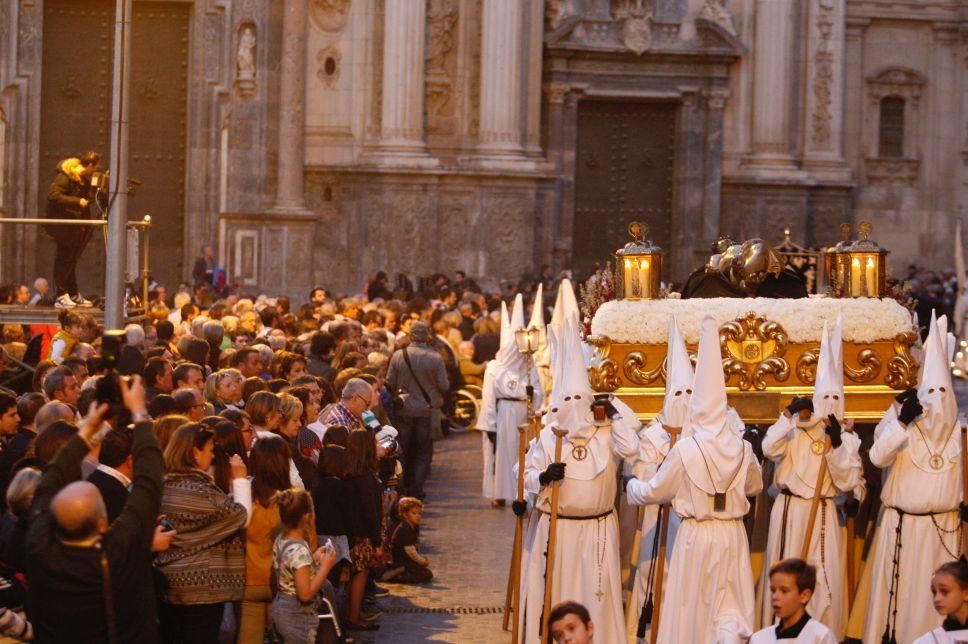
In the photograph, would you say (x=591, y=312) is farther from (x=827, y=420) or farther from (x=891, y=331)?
(x=827, y=420)

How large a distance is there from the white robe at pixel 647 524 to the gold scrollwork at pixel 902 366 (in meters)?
2.20

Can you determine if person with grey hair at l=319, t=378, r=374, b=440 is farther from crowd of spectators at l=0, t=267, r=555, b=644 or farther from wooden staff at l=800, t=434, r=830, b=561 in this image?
wooden staff at l=800, t=434, r=830, b=561

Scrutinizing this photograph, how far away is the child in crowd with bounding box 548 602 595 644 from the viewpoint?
8.91 meters

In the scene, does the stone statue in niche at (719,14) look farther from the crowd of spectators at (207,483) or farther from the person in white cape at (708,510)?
the person in white cape at (708,510)

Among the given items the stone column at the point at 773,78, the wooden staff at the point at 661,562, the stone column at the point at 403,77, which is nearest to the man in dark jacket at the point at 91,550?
the wooden staff at the point at 661,562

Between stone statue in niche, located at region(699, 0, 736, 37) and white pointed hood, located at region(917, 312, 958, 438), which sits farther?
stone statue in niche, located at region(699, 0, 736, 37)

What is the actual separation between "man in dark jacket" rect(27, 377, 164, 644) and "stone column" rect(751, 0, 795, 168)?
26.3 meters

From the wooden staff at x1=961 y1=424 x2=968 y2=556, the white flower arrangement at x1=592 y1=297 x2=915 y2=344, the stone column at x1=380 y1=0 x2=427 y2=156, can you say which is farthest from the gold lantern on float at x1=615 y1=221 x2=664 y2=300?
the stone column at x1=380 y1=0 x2=427 y2=156

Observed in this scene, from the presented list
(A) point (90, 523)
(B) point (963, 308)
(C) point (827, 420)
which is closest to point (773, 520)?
(C) point (827, 420)

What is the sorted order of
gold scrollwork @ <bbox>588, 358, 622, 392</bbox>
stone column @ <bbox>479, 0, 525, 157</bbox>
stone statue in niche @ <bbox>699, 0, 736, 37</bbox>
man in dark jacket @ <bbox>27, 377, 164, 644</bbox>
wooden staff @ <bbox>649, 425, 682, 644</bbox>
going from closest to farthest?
1. man in dark jacket @ <bbox>27, 377, 164, 644</bbox>
2. wooden staff @ <bbox>649, 425, 682, 644</bbox>
3. gold scrollwork @ <bbox>588, 358, 622, 392</bbox>
4. stone column @ <bbox>479, 0, 525, 157</bbox>
5. stone statue in niche @ <bbox>699, 0, 736, 37</bbox>

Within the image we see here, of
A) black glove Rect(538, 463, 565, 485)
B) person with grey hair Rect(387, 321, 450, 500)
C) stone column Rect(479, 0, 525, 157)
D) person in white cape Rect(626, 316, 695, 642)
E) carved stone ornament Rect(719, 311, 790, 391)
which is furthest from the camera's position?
stone column Rect(479, 0, 525, 157)

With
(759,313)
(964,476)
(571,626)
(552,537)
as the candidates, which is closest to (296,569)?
(571,626)

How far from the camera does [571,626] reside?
891cm

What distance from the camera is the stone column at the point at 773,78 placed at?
33.3 metres
